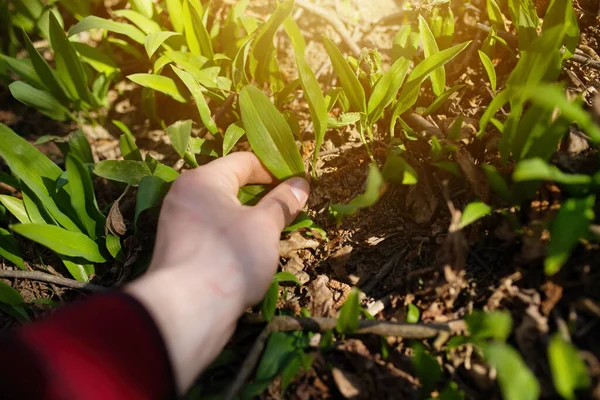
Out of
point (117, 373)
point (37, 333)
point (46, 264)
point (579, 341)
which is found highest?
point (37, 333)

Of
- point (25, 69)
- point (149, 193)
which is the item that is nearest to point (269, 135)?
point (149, 193)

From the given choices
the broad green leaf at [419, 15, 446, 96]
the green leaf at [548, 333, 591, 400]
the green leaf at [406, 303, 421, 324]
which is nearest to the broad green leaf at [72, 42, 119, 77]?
the broad green leaf at [419, 15, 446, 96]

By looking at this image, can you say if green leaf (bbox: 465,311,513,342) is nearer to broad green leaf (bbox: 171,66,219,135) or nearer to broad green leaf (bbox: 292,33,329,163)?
broad green leaf (bbox: 292,33,329,163)

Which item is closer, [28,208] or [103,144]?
[28,208]

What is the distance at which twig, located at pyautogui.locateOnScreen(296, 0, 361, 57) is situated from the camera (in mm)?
1915

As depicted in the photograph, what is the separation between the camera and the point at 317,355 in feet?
3.93

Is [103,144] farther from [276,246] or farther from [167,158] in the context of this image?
[276,246]

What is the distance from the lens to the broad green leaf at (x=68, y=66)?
1.76 meters

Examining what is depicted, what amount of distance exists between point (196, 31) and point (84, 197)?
0.79 meters

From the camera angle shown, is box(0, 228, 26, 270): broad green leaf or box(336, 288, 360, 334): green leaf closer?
box(336, 288, 360, 334): green leaf

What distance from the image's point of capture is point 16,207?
160cm

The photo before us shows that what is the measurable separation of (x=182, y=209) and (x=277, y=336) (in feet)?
1.47

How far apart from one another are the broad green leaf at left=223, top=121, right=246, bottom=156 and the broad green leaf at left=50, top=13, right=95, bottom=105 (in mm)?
773

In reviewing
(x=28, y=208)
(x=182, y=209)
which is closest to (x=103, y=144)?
(x=28, y=208)
